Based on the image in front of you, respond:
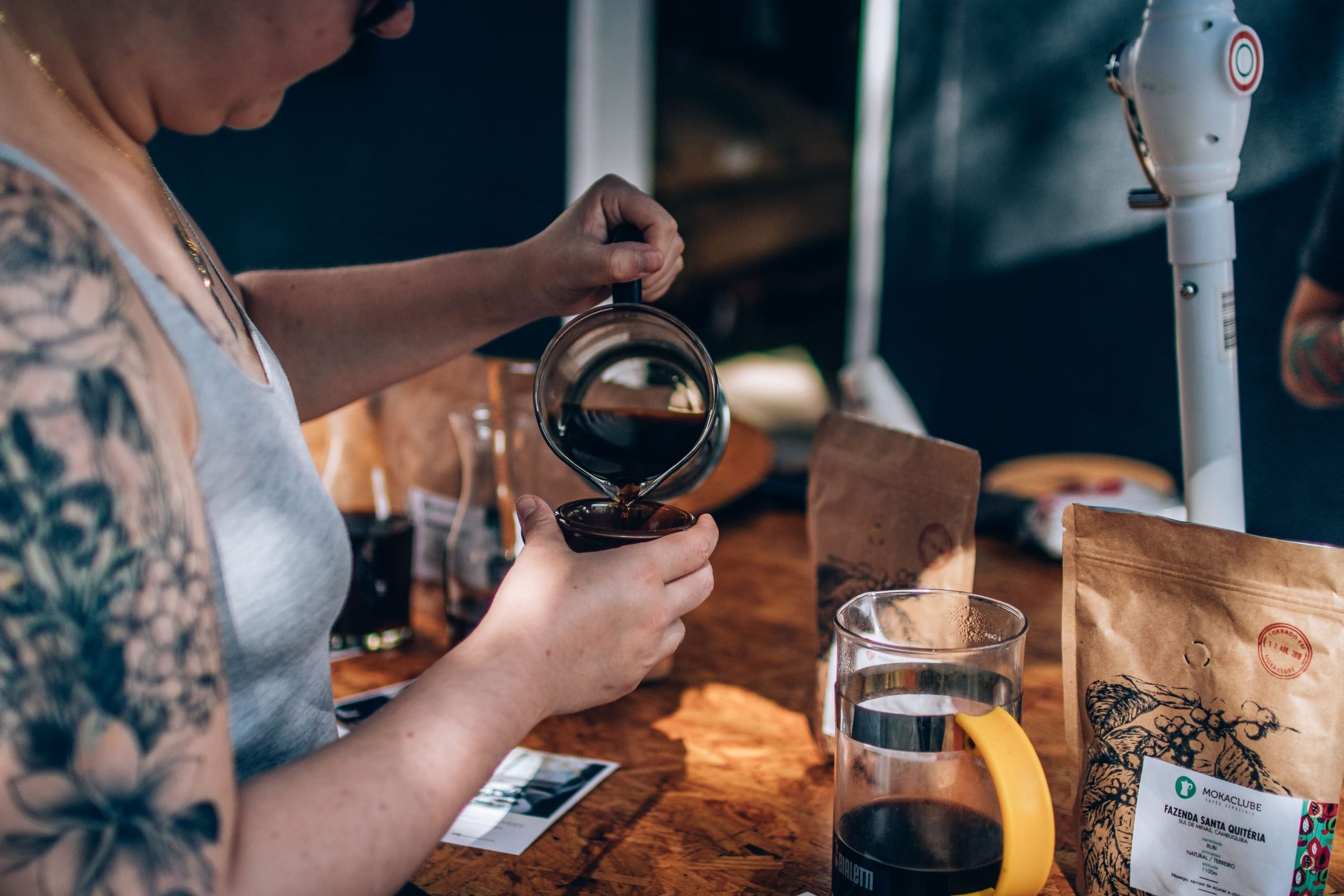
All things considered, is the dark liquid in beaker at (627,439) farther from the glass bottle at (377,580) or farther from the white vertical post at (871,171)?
the white vertical post at (871,171)

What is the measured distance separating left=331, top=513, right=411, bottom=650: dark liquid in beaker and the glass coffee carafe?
0.33 meters

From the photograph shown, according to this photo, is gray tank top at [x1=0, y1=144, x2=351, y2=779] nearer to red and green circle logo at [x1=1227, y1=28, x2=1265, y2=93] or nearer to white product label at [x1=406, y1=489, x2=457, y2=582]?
white product label at [x1=406, y1=489, x2=457, y2=582]

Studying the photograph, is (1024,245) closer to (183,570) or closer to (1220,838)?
(1220,838)

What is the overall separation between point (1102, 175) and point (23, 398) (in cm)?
314

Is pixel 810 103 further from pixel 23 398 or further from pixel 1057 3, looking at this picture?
pixel 23 398

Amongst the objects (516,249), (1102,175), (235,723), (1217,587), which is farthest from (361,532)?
(1102,175)

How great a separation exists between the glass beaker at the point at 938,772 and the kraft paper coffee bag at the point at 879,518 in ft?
0.38

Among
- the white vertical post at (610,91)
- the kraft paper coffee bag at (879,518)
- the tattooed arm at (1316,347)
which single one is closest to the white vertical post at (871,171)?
the white vertical post at (610,91)

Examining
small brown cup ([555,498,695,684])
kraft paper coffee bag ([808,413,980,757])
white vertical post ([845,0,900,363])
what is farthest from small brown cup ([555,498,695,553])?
white vertical post ([845,0,900,363])

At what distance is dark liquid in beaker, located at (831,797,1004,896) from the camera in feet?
2.15

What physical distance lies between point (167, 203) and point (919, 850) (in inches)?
29.2

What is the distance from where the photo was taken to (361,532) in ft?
3.92

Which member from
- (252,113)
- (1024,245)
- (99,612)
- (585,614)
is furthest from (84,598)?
(1024,245)

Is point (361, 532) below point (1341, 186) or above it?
below
